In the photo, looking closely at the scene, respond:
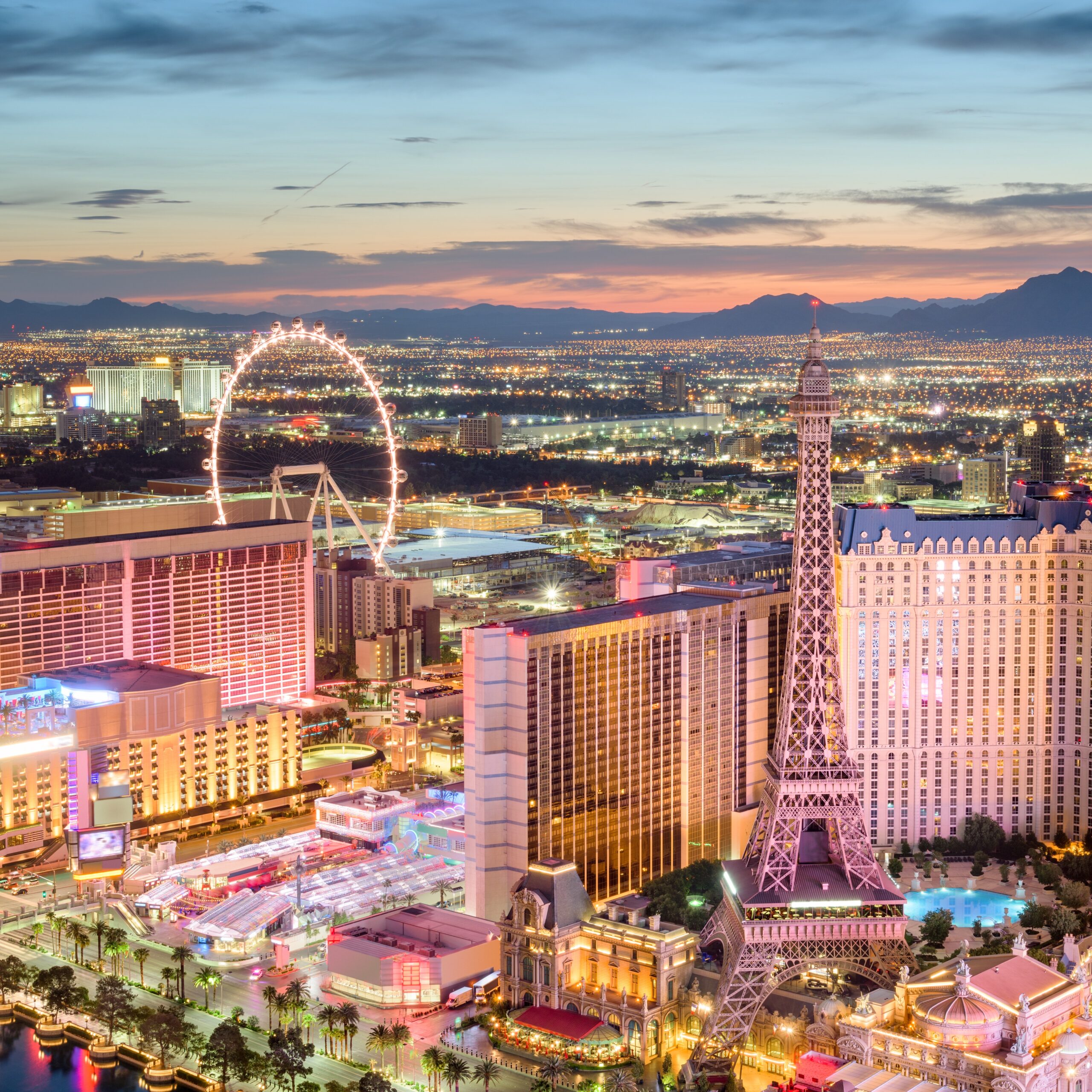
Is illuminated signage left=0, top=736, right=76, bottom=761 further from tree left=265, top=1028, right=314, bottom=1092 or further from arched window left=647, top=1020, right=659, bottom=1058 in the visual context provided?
arched window left=647, top=1020, right=659, bottom=1058

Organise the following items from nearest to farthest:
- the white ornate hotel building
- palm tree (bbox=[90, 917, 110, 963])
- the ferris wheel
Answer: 1. palm tree (bbox=[90, 917, 110, 963])
2. the white ornate hotel building
3. the ferris wheel

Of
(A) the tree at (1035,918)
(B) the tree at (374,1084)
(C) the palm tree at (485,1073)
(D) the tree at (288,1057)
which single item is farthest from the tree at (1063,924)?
(D) the tree at (288,1057)

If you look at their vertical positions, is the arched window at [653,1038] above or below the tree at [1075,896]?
below

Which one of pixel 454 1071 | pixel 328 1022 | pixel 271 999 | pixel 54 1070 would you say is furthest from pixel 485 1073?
pixel 54 1070

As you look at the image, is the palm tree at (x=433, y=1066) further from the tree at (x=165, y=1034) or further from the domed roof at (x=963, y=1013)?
the domed roof at (x=963, y=1013)

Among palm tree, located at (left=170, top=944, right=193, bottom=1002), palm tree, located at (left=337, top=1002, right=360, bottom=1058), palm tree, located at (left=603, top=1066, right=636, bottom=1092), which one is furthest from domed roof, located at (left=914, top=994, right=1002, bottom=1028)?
palm tree, located at (left=170, top=944, right=193, bottom=1002)

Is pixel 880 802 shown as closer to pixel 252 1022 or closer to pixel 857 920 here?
pixel 857 920

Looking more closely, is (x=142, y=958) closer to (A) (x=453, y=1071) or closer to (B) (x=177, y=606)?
(A) (x=453, y=1071)
